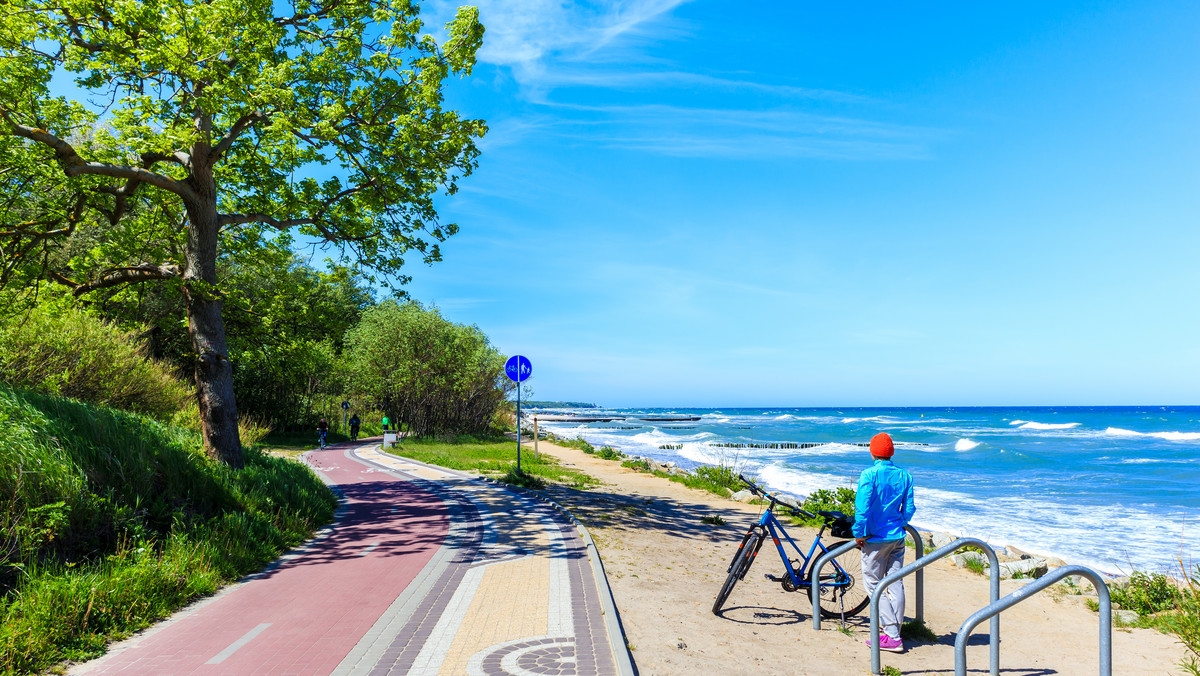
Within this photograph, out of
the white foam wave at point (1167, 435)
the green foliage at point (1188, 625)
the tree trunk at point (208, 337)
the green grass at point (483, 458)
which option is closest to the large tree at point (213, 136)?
the tree trunk at point (208, 337)

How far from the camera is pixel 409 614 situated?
585 cm

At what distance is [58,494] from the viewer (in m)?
6.29

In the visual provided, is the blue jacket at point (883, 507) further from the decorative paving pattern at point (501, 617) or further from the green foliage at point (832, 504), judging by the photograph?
the green foliage at point (832, 504)

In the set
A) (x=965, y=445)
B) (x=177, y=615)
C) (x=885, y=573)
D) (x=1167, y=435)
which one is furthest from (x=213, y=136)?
(x=1167, y=435)

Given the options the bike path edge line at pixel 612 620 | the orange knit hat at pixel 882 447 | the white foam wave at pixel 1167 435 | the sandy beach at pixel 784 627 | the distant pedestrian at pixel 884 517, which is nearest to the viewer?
the bike path edge line at pixel 612 620

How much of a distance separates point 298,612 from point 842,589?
531cm

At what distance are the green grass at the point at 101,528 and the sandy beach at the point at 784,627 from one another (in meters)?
4.50

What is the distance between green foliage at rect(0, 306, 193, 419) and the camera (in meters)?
10.5

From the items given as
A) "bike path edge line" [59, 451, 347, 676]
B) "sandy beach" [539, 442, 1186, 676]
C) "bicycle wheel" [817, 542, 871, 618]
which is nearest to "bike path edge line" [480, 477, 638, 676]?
"sandy beach" [539, 442, 1186, 676]

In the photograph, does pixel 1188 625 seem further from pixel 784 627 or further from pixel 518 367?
pixel 518 367

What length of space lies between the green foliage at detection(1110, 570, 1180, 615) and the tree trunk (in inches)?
522

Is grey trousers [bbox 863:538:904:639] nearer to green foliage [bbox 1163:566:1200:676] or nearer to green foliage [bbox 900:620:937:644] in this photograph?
green foliage [bbox 900:620:937:644]

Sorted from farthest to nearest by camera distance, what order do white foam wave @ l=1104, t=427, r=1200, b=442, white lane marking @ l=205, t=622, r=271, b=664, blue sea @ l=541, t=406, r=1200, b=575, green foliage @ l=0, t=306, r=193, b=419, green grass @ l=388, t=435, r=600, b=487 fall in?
white foam wave @ l=1104, t=427, r=1200, b=442 → green grass @ l=388, t=435, r=600, b=487 → blue sea @ l=541, t=406, r=1200, b=575 → green foliage @ l=0, t=306, r=193, b=419 → white lane marking @ l=205, t=622, r=271, b=664

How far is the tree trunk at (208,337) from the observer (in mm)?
10789
